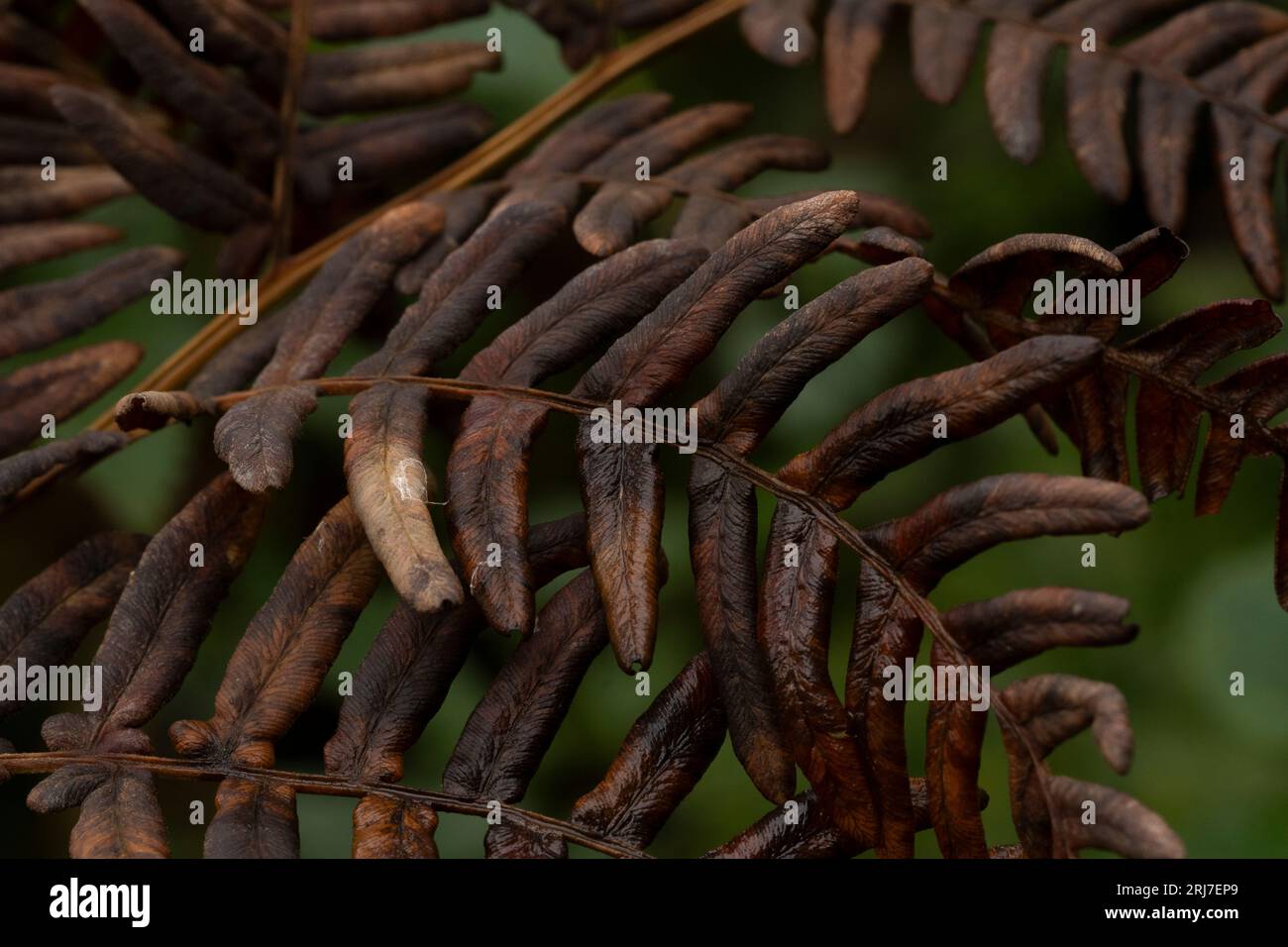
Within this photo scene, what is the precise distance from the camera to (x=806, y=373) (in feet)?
2.14

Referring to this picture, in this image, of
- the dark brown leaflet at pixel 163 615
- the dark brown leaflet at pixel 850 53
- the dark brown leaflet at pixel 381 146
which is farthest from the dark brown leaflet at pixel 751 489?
the dark brown leaflet at pixel 381 146

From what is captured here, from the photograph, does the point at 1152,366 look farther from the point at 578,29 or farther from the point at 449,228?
the point at 578,29

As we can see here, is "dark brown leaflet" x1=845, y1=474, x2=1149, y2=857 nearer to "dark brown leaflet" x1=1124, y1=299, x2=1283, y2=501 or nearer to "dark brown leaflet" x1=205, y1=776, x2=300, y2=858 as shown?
"dark brown leaflet" x1=1124, y1=299, x2=1283, y2=501

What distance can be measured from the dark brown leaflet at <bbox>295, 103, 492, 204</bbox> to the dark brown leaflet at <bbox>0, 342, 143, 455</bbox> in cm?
25

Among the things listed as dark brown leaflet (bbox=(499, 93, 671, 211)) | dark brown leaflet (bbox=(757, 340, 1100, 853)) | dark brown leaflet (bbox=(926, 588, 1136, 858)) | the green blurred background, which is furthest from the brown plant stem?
dark brown leaflet (bbox=(926, 588, 1136, 858))

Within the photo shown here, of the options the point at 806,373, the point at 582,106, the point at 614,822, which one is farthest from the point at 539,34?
the point at 614,822

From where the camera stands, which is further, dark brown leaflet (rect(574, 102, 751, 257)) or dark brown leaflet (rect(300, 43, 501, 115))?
dark brown leaflet (rect(300, 43, 501, 115))

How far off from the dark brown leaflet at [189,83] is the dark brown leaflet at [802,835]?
80 cm

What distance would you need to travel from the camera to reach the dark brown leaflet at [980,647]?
0.58 meters

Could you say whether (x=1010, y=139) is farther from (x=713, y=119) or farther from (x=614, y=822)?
(x=614, y=822)

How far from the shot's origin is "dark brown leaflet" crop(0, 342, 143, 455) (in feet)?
2.97

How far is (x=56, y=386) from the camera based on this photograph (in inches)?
36.7

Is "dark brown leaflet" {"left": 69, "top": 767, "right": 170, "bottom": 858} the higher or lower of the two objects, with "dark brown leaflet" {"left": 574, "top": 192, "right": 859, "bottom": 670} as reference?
lower

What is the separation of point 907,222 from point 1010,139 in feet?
0.45
